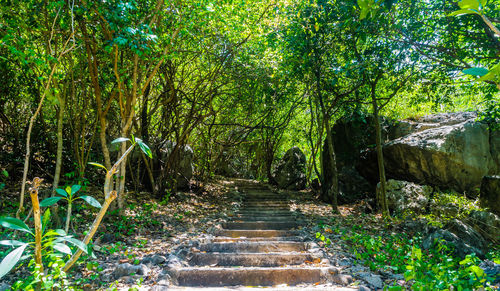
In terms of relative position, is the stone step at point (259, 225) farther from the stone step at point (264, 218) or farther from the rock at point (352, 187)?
the rock at point (352, 187)

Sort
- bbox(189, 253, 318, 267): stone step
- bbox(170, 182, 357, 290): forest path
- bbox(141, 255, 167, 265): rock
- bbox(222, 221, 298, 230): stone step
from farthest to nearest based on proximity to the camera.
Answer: bbox(222, 221, 298, 230): stone step, bbox(189, 253, 318, 267): stone step, bbox(141, 255, 167, 265): rock, bbox(170, 182, 357, 290): forest path

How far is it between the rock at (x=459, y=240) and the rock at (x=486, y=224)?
862 millimetres

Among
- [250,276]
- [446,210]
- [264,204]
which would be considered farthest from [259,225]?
[446,210]

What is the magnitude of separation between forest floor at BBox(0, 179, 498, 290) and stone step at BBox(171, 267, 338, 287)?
0.68 ft

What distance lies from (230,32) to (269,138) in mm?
8318

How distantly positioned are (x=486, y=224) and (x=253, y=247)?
464 centimetres

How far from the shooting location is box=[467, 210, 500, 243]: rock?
5231 mm

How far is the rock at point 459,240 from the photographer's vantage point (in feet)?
12.8

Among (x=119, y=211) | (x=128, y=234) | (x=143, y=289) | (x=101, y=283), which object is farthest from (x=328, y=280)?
(x=119, y=211)

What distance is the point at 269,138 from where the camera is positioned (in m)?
14.0

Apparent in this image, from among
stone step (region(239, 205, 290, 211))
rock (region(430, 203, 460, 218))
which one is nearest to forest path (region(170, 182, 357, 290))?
stone step (region(239, 205, 290, 211))

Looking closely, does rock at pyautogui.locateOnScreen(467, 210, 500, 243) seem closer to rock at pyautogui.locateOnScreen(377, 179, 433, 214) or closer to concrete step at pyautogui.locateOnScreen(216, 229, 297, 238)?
rock at pyautogui.locateOnScreen(377, 179, 433, 214)

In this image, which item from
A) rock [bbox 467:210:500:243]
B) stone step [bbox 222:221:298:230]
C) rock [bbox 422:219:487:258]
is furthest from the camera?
stone step [bbox 222:221:298:230]

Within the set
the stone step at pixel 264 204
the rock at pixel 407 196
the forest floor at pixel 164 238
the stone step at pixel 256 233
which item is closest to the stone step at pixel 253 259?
the forest floor at pixel 164 238
